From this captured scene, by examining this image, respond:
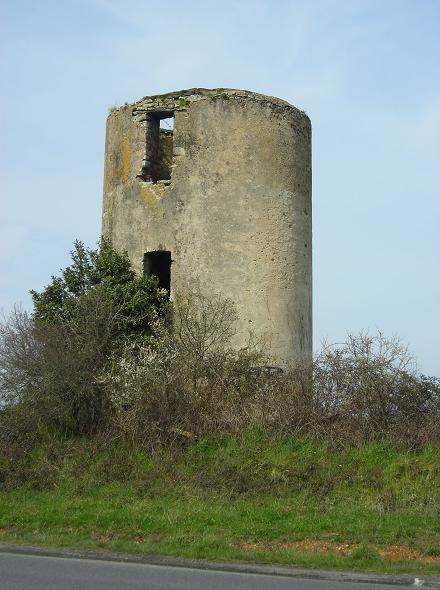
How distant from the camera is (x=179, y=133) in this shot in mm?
17297

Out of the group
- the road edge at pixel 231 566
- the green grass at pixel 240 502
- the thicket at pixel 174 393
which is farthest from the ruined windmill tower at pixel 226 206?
the road edge at pixel 231 566

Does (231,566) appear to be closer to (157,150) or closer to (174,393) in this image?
(174,393)

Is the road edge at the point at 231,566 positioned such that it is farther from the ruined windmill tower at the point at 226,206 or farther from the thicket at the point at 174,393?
the ruined windmill tower at the point at 226,206

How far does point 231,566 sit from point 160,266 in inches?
414

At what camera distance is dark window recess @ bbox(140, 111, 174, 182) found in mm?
17516

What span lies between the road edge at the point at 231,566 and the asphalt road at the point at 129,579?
4.2 inches

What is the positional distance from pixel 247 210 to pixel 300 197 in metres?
1.50

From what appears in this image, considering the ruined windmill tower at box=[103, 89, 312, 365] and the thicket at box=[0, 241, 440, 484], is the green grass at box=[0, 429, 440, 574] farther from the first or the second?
the ruined windmill tower at box=[103, 89, 312, 365]

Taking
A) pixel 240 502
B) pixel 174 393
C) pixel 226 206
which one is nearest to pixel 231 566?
pixel 240 502

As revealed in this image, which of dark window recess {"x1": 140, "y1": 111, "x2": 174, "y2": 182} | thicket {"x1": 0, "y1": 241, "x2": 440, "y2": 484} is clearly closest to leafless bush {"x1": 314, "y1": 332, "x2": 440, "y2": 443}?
thicket {"x1": 0, "y1": 241, "x2": 440, "y2": 484}

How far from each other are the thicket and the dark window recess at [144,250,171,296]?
89.8 inches

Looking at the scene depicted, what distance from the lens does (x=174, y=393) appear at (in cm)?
1381

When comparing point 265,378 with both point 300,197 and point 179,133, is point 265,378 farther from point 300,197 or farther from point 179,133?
point 179,133

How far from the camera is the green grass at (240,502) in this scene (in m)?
8.77
